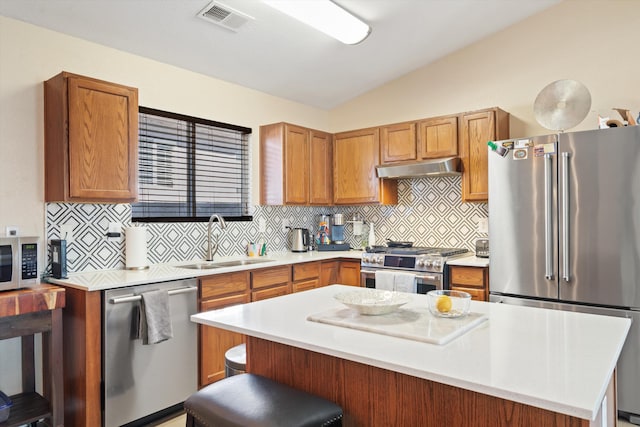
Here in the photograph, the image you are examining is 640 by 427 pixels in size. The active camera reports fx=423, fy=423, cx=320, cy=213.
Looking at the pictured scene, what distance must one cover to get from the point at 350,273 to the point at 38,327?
265 centimetres

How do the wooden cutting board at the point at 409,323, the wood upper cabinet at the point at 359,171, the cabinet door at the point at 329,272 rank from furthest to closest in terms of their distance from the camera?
the wood upper cabinet at the point at 359,171 < the cabinet door at the point at 329,272 < the wooden cutting board at the point at 409,323

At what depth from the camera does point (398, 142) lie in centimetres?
426

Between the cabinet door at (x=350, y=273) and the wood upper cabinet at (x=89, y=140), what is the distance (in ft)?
7.05

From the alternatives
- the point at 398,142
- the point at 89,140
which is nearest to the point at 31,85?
the point at 89,140

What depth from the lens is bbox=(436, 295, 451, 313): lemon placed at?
5.38 ft

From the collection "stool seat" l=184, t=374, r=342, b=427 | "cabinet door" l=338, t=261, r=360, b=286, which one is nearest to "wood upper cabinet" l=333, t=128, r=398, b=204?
"cabinet door" l=338, t=261, r=360, b=286

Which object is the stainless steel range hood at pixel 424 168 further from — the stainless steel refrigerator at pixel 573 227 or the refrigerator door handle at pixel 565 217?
the refrigerator door handle at pixel 565 217

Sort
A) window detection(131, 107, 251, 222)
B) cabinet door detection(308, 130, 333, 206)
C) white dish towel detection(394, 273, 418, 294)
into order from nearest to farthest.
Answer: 1. window detection(131, 107, 251, 222)
2. white dish towel detection(394, 273, 418, 294)
3. cabinet door detection(308, 130, 333, 206)

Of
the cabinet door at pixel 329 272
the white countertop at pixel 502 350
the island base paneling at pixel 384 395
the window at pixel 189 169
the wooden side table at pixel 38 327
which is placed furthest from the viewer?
the cabinet door at pixel 329 272

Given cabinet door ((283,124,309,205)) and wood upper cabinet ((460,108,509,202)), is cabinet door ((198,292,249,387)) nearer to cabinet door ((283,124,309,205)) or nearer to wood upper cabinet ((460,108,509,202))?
cabinet door ((283,124,309,205))

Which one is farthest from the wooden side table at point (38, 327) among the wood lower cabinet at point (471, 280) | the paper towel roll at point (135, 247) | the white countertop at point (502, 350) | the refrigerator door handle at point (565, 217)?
the refrigerator door handle at point (565, 217)

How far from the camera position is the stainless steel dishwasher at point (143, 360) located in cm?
252

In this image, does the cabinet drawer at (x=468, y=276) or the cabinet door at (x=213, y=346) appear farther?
the cabinet drawer at (x=468, y=276)

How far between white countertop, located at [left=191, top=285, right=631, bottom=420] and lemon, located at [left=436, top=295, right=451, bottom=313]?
13 cm
